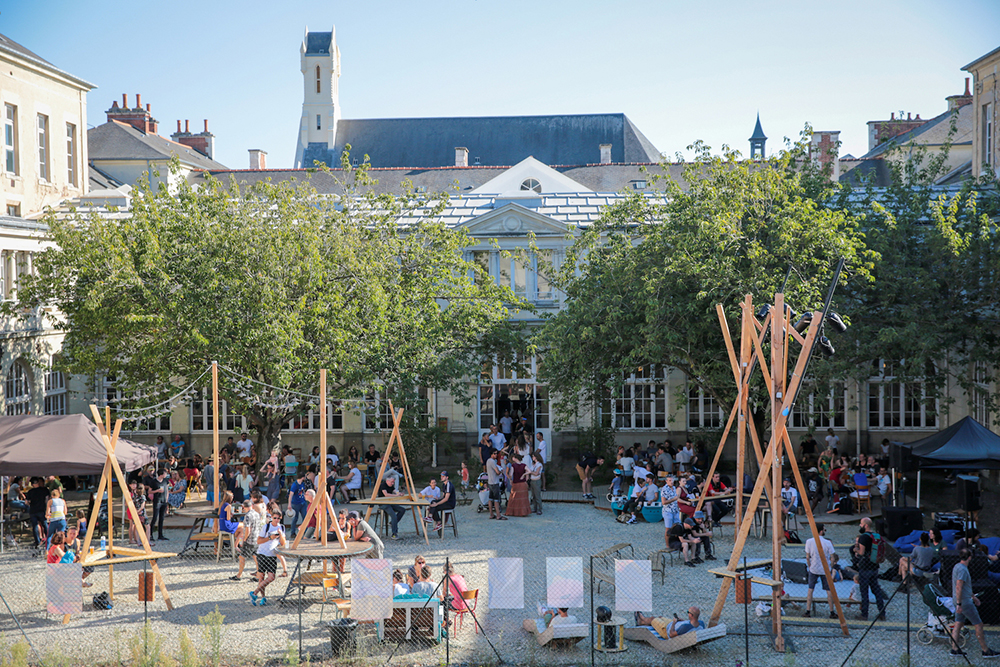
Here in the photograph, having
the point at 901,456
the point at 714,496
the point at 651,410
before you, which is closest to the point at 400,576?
the point at 714,496

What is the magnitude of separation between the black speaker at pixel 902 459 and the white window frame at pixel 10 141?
28.3 m

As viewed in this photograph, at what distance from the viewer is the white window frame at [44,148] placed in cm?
3262

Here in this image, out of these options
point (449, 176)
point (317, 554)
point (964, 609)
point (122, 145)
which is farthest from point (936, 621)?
point (122, 145)

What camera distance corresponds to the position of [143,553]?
13.5 metres

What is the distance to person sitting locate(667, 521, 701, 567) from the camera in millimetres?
16047

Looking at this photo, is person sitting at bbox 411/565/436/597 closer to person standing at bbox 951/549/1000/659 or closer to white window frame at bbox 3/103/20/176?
person standing at bbox 951/549/1000/659

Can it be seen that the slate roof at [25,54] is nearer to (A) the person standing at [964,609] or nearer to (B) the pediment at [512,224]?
(B) the pediment at [512,224]

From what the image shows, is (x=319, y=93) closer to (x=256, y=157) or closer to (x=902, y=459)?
(x=256, y=157)

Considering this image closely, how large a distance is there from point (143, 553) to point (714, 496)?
10.4 m

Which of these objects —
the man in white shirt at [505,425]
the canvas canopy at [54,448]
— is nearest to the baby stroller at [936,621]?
the canvas canopy at [54,448]

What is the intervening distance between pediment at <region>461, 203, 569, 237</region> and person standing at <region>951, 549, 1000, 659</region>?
18.2 meters

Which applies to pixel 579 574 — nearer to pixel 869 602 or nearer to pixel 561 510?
pixel 869 602

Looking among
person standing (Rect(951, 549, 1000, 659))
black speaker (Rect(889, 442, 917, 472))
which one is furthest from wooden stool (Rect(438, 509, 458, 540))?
person standing (Rect(951, 549, 1000, 659))

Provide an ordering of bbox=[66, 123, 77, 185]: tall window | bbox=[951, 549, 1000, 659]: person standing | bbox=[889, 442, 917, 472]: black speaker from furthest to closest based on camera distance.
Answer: bbox=[66, 123, 77, 185]: tall window → bbox=[889, 442, 917, 472]: black speaker → bbox=[951, 549, 1000, 659]: person standing
